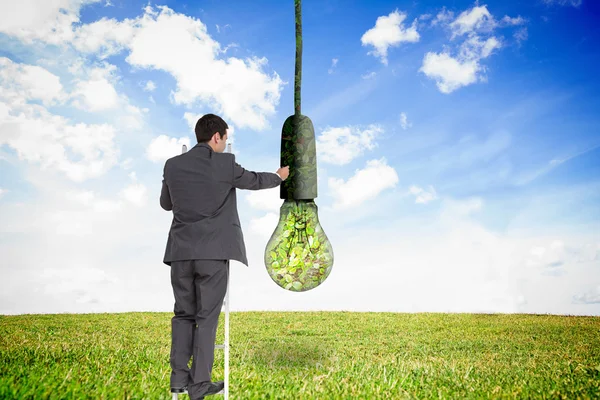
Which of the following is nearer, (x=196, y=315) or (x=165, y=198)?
(x=196, y=315)

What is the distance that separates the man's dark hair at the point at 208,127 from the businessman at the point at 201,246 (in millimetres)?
91

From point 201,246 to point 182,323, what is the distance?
2.13 ft

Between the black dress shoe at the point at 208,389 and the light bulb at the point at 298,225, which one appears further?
the light bulb at the point at 298,225

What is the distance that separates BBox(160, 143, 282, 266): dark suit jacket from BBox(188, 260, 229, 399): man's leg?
4.0 inches

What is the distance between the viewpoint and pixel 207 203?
4012mm

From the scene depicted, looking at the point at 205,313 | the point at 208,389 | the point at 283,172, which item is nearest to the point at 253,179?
the point at 283,172

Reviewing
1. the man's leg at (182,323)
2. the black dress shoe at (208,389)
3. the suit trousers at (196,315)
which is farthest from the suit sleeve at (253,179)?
the black dress shoe at (208,389)

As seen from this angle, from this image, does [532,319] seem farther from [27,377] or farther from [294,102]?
[27,377]

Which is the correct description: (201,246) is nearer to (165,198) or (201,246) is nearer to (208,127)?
(165,198)

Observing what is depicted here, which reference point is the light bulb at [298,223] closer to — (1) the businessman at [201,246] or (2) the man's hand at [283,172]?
(2) the man's hand at [283,172]

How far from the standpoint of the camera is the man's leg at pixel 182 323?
4047 mm

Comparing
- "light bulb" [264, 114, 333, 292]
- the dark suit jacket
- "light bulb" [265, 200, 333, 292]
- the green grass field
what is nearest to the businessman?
the dark suit jacket

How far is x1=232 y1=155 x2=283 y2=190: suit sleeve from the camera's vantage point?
13.3ft

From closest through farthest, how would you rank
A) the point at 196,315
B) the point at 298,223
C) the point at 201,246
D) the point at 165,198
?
the point at 201,246
the point at 196,315
the point at 298,223
the point at 165,198
